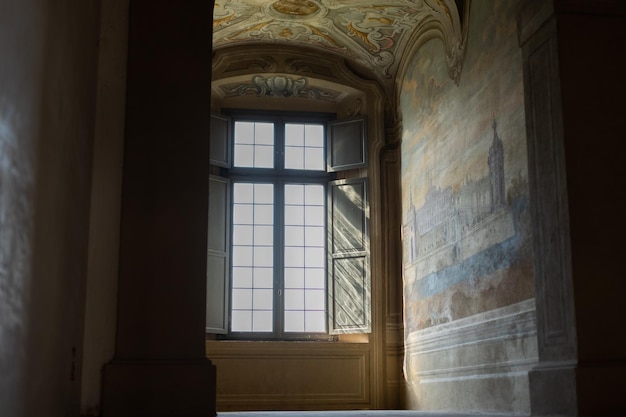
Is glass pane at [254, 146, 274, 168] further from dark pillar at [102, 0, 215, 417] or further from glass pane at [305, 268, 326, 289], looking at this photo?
dark pillar at [102, 0, 215, 417]

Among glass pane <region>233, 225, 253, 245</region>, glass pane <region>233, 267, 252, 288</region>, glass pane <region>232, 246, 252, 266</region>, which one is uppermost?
glass pane <region>233, 225, 253, 245</region>

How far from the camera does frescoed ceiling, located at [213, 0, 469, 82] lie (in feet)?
39.5

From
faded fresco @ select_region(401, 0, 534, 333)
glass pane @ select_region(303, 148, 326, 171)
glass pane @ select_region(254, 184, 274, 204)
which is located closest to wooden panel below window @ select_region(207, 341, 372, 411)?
faded fresco @ select_region(401, 0, 534, 333)

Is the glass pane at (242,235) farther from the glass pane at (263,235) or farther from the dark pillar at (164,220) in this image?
the dark pillar at (164,220)

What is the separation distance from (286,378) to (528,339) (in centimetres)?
584

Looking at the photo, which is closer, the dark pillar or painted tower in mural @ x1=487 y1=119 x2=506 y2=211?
the dark pillar

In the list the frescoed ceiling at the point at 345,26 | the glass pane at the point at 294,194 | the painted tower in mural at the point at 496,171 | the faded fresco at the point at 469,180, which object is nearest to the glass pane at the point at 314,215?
the glass pane at the point at 294,194

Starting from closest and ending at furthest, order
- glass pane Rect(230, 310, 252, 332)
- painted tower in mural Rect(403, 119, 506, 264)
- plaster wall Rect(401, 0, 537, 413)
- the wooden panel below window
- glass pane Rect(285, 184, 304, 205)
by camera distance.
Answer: plaster wall Rect(401, 0, 537, 413) → painted tower in mural Rect(403, 119, 506, 264) → the wooden panel below window → glass pane Rect(230, 310, 252, 332) → glass pane Rect(285, 184, 304, 205)

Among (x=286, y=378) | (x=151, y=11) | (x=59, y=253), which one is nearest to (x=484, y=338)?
(x=286, y=378)

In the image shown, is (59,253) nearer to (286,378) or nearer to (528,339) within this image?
(528,339)

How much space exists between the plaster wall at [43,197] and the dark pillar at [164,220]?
24 cm

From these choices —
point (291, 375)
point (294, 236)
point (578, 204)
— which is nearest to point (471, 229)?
point (578, 204)

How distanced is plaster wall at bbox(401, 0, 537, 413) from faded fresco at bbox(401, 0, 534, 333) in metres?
0.01

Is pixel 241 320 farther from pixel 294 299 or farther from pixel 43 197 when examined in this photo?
pixel 43 197
